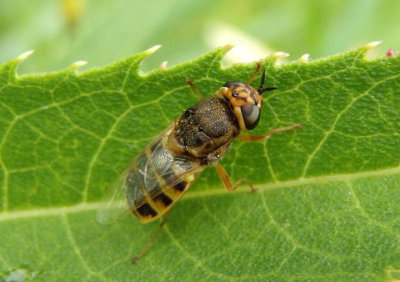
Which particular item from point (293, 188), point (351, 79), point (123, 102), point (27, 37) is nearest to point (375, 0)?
point (351, 79)

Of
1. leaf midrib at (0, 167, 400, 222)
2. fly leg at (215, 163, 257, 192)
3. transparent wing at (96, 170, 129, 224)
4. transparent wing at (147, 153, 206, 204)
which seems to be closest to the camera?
leaf midrib at (0, 167, 400, 222)

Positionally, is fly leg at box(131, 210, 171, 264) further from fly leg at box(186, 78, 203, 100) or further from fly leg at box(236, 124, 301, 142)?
fly leg at box(186, 78, 203, 100)

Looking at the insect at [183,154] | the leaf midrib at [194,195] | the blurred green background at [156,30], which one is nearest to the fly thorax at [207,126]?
the insect at [183,154]

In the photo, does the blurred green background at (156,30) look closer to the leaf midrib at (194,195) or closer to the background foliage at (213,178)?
the background foliage at (213,178)

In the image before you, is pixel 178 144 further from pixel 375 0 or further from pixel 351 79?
pixel 375 0

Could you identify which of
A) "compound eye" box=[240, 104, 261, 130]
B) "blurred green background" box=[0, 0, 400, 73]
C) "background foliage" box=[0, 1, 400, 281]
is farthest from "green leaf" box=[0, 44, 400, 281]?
"blurred green background" box=[0, 0, 400, 73]

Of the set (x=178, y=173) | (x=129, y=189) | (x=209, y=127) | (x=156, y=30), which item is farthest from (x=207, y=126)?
(x=156, y=30)

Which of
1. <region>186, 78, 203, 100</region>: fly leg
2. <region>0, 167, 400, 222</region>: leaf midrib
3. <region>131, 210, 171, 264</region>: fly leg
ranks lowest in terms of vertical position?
<region>131, 210, 171, 264</region>: fly leg
